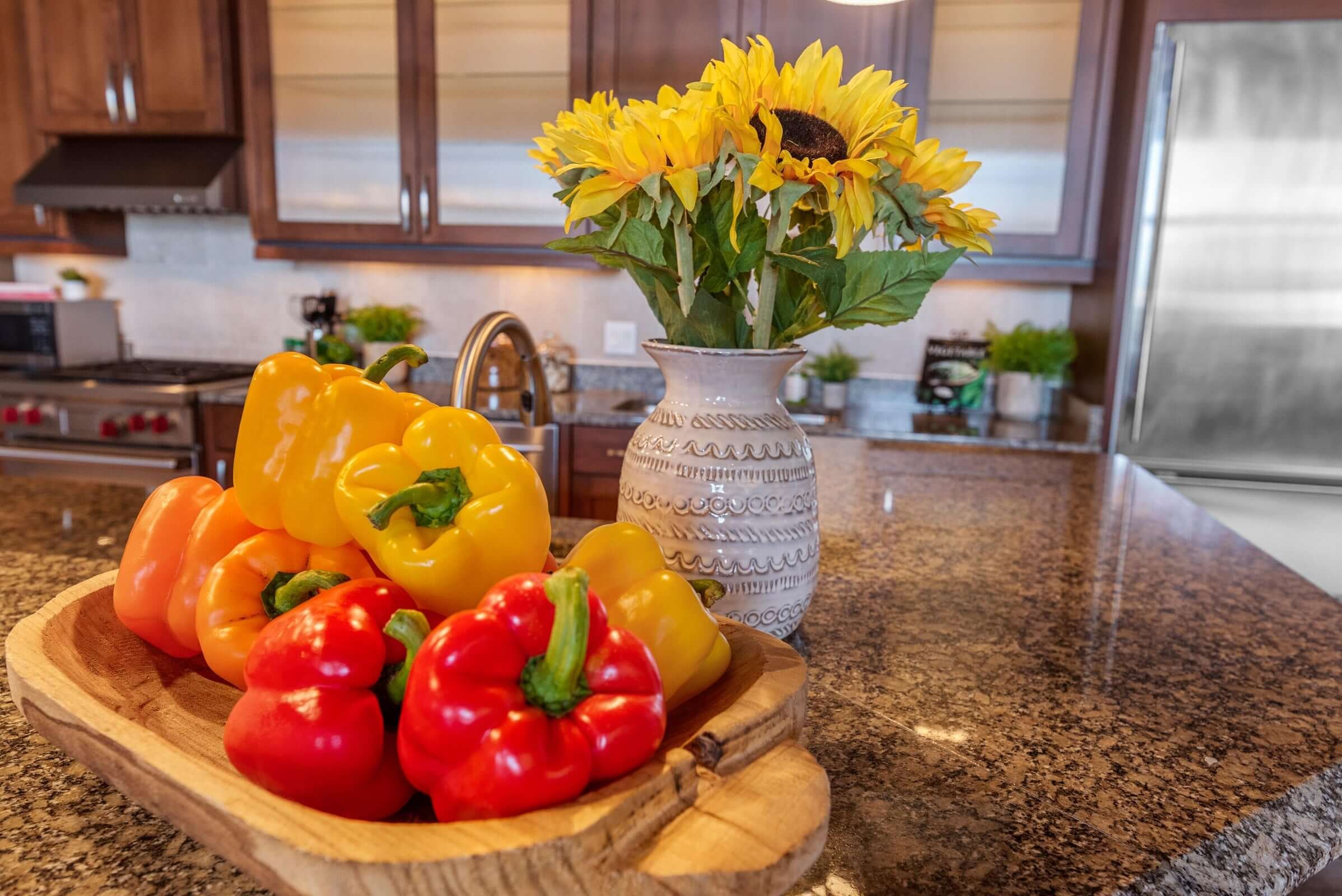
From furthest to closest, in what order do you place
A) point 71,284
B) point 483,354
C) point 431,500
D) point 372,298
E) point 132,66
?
point 71,284, point 372,298, point 132,66, point 483,354, point 431,500

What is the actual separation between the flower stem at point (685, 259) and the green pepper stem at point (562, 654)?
28 cm

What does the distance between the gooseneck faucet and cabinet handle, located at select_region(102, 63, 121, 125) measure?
219cm

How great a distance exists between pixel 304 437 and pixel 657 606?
0.26 meters

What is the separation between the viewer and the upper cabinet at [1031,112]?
2.30m

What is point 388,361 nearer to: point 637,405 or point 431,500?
point 431,500

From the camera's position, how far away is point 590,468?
2416 millimetres

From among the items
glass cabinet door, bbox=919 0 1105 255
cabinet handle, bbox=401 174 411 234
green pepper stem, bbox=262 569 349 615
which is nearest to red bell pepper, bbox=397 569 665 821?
green pepper stem, bbox=262 569 349 615

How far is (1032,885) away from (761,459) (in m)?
0.32

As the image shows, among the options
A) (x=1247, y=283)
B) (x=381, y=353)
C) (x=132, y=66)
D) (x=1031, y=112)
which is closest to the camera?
(x=1247, y=283)

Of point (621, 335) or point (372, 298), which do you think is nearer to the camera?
point (621, 335)

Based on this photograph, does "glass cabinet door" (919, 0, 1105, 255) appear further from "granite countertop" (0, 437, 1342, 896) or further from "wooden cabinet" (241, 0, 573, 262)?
"granite countertop" (0, 437, 1342, 896)

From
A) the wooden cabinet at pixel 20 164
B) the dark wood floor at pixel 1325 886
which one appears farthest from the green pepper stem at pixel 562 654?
the wooden cabinet at pixel 20 164

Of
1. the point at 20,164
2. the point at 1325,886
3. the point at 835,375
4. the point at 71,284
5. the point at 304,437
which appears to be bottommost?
the point at 1325,886

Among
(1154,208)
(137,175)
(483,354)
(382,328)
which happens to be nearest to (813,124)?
(483,354)
